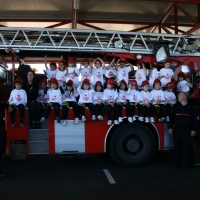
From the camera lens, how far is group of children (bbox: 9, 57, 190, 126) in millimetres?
7844

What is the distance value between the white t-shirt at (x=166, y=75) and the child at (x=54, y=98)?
2.58m

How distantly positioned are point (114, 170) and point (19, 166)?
7.75 ft

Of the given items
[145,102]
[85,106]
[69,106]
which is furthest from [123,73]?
[69,106]

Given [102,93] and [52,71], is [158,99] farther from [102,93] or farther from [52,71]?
[52,71]

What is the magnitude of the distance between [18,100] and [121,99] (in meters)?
2.37

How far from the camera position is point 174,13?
712 inches

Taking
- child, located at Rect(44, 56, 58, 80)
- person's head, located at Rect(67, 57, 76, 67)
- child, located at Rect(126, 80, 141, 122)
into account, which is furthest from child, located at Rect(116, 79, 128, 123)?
child, located at Rect(44, 56, 58, 80)

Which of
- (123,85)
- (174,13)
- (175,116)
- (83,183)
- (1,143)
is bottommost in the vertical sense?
(83,183)

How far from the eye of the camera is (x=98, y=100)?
26.9 feet

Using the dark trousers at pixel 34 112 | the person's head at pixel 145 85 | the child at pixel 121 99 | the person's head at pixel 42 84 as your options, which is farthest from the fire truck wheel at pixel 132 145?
the person's head at pixel 42 84

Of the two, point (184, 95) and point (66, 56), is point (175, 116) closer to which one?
point (184, 95)

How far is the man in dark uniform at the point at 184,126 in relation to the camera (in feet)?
25.4

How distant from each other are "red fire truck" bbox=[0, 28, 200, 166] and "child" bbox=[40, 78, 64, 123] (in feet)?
0.50

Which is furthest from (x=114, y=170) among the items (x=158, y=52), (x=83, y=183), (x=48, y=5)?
(x=48, y=5)
